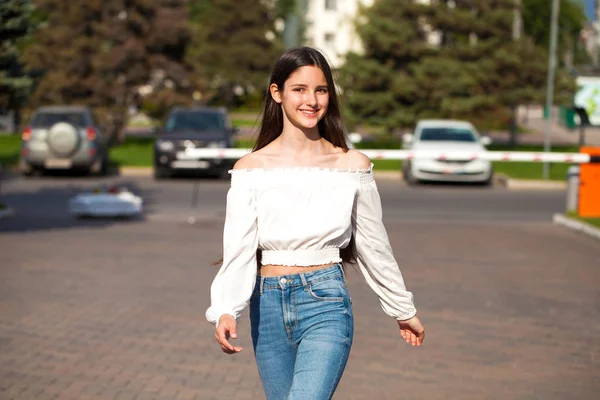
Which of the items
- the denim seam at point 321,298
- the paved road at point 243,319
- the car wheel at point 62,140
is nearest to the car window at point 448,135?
the car wheel at point 62,140

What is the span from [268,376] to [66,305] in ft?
19.3

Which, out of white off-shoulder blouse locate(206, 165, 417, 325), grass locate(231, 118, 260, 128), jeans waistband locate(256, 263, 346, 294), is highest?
white off-shoulder blouse locate(206, 165, 417, 325)

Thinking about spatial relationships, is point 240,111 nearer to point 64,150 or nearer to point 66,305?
point 64,150

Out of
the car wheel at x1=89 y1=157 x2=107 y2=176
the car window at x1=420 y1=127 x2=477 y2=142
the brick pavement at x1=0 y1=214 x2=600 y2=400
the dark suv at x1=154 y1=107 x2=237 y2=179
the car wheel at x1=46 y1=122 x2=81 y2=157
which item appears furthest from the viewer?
the car wheel at x1=89 y1=157 x2=107 y2=176

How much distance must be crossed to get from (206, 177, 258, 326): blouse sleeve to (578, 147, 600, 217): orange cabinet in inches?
589

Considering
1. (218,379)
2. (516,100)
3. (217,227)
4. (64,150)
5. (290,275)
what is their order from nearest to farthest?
(290,275)
(218,379)
(217,227)
(64,150)
(516,100)

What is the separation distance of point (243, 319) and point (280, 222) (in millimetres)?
5173

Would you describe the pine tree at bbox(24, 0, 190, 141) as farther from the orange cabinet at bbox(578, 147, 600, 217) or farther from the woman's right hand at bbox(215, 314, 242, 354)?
the woman's right hand at bbox(215, 314, 242, 354)

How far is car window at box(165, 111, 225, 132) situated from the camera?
27.9 meters

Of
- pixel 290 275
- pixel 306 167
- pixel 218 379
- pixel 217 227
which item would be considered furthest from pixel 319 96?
pixel 217 227

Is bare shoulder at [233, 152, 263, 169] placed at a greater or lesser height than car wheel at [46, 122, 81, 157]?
greater

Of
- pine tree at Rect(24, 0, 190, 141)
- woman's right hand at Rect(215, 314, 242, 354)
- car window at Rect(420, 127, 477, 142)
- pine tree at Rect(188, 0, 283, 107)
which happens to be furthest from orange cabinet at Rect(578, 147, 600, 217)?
pine tree at Rect(188, 0, 283, 107)

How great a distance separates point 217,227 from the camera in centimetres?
1653

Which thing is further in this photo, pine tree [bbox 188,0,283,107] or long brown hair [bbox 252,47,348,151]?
pine tree [bbox 188,0,283,107]
